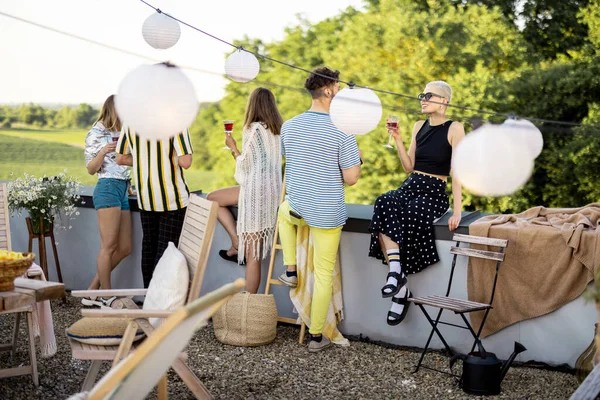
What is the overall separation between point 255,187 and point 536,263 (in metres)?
1.75

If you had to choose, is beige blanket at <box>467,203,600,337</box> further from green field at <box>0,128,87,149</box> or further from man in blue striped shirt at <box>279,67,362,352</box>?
green field at <box>0,128,87,149</box>

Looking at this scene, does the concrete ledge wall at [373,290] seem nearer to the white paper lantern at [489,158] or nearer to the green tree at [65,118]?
the white paper lantern at [489,158]

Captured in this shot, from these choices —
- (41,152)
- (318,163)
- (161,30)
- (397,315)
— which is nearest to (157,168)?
(161,30)

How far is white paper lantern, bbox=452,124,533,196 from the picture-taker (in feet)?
10.5

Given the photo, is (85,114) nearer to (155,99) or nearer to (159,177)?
(159,177)

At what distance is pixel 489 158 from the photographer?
10.6ft

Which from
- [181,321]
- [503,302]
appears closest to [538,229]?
[503,302]

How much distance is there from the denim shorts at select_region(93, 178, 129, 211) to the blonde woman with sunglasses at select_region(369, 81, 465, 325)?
1.79 metres

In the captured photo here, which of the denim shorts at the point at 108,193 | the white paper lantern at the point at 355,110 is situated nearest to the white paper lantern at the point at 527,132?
the white paper lantern at the point at 355,110

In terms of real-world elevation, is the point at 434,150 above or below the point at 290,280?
above

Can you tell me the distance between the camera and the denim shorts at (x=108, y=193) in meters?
4.98

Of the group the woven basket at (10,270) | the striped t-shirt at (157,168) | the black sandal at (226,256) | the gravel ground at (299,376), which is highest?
the striped t-shirt at (157,168)

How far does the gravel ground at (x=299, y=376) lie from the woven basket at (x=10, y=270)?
0.76m

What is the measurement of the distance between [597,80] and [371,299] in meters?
10.6
